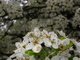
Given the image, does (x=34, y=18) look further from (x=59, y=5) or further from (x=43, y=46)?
(x=43, y=46)

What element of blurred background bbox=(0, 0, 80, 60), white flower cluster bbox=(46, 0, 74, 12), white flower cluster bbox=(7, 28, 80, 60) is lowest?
blurred background bbox=(0, 0, 80, 60)

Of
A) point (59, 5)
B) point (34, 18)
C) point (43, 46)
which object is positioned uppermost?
point (43, 46)

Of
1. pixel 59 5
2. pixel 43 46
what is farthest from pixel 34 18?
pixel 43 46

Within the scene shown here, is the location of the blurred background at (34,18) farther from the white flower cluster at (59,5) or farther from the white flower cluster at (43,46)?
the white flower cluster at (43,46)

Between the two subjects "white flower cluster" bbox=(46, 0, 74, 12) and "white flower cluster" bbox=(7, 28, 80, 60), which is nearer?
"white flower cluster" bbox=(7, 28, 80, 60)

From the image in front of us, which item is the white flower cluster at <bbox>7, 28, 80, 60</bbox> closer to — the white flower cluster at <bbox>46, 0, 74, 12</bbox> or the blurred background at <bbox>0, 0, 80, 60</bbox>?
the blurred background at <bbox>0, 0, 80, 60</bbox>

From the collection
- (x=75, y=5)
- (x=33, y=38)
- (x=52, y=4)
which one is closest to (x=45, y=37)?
(x=33, y=38)

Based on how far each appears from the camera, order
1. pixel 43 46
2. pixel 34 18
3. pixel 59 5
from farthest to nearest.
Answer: pixel 34 18 < pixel 59 5 < pixel 43 46

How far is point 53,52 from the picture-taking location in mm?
1462

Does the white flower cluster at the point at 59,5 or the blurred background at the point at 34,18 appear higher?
the white flower cluster at the point at 59,5

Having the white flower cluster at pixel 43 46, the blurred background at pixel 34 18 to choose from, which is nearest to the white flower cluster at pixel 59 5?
the blurred background at pixel 34 18

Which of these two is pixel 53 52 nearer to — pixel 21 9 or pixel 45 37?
pixel 45 37

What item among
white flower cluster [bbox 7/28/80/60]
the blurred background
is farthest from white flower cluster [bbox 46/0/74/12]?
white flower cluster [bbox 7/28/80/60]

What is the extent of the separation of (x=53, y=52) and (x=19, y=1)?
3.50m
